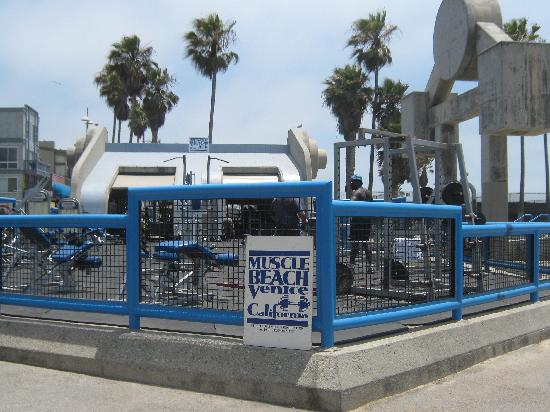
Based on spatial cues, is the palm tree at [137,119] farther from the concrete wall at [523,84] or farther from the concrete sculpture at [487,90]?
the concrete wall at [523,84]

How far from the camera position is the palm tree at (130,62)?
160 ft

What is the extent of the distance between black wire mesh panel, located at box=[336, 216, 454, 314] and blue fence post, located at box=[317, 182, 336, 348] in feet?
0.82

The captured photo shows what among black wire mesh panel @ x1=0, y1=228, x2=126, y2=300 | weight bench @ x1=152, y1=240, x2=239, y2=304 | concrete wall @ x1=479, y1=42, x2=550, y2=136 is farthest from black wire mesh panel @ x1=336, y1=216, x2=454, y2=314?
concrete wall @ x1=479, y1=42, x2=550, y2=136

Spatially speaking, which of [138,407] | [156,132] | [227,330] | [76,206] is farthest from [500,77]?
[156,132]

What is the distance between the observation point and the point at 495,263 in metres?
6.90

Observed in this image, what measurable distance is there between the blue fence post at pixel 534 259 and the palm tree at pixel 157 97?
151 feet

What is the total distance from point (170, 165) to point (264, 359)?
3354 cm

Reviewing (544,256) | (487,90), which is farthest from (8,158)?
(544,256)

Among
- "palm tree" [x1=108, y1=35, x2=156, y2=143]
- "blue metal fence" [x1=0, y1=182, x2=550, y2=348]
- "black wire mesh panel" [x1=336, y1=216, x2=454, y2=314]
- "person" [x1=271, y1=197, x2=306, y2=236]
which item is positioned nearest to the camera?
"blue metal fence" [x1=0, y1=182, x2=550, y2=348]

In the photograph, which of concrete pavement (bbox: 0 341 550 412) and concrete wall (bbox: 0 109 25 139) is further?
concrete wall (bbox: 0 109 25 139)

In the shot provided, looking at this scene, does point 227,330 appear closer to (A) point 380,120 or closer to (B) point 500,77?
(B) point 500,77

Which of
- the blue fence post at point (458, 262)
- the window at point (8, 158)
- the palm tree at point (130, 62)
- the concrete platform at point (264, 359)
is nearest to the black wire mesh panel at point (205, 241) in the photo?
the concrete platform at point (264, 359)

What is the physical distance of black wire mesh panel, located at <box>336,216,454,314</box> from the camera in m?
4.91

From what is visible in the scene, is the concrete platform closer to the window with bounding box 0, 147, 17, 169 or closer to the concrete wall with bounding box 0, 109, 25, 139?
the window with bounding box 0, 147, 17, 169
